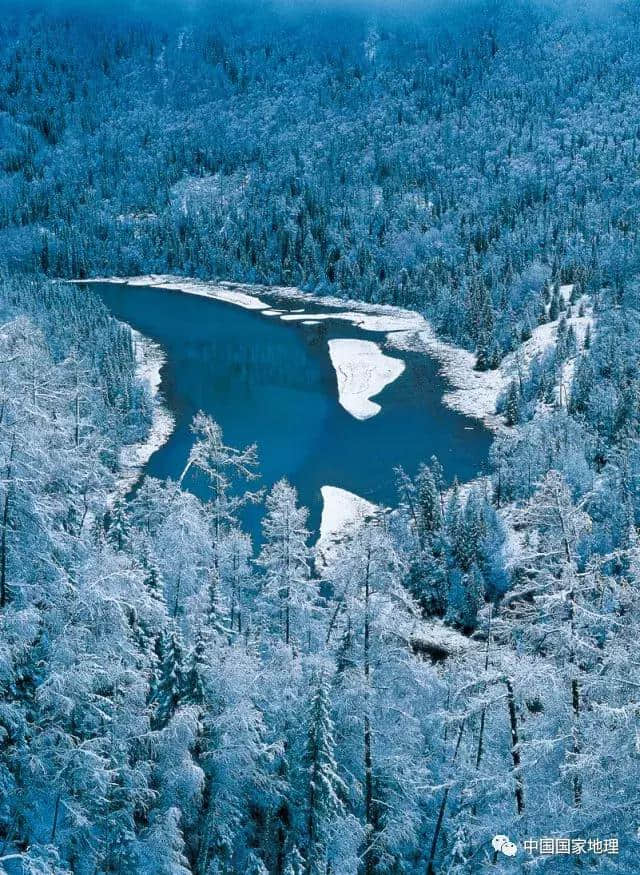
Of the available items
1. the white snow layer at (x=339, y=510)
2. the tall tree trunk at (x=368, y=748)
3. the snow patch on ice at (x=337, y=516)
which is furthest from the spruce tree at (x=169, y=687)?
the white snow layer at (x=339, y=510)

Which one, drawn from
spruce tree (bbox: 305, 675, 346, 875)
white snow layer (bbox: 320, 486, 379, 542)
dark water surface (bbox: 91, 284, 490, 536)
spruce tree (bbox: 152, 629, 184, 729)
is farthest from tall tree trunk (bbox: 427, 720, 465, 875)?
dark water surface (bbox: 91, 284, 490, 536)

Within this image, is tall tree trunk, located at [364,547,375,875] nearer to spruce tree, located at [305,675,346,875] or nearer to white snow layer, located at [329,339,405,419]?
spruce tree, located at [305,675,346,875]

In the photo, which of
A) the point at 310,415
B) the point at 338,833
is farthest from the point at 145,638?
the point at 310,415

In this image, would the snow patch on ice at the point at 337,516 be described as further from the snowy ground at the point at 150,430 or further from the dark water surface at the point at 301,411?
the snowy ground at the point at 150,430

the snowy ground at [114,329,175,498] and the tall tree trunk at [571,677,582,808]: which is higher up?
the tall tree trunk at [571,677,582,808]

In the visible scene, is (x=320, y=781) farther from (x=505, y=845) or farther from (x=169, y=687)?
(x=505, y=845)

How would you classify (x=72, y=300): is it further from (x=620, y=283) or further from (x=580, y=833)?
(x=580, y=833)

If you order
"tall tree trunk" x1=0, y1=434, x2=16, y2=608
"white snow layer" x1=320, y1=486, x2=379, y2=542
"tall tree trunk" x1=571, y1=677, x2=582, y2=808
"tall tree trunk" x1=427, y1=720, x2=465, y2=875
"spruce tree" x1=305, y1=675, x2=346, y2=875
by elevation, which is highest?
"tall tree trunk" x1=0, y1=434, x2=16, y2=608
